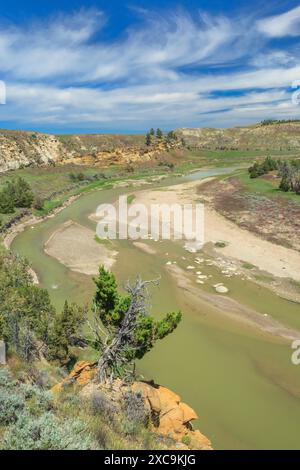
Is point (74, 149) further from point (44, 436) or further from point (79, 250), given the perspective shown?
point (44, 436)

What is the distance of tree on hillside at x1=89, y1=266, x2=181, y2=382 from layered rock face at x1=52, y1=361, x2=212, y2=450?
0.53 meters

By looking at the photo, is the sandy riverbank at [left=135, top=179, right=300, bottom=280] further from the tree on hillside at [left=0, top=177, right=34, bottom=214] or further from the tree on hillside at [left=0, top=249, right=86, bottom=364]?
the tree on hillside at [left=0, top=177, right=34, bottom=214]

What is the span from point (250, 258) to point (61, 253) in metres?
18.1

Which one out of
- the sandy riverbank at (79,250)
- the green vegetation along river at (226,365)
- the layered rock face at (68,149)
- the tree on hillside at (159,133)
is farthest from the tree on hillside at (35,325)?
the tree on hillside at (159,133)

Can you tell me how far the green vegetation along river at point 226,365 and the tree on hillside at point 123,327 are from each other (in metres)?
3.76

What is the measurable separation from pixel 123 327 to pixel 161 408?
9.97ft

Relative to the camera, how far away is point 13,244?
128 ft

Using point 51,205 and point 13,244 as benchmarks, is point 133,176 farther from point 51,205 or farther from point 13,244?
point 13,244

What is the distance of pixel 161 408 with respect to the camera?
12086 mm

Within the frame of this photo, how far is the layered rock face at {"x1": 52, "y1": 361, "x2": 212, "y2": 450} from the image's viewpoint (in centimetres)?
1102

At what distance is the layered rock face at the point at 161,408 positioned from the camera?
36.2ft

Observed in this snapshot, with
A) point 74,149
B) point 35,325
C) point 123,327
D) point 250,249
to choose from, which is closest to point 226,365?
point 123,327

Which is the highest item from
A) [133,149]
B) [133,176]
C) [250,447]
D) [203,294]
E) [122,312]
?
[133,149]

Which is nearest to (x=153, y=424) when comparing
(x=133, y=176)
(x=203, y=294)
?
(x=203, y=294)
